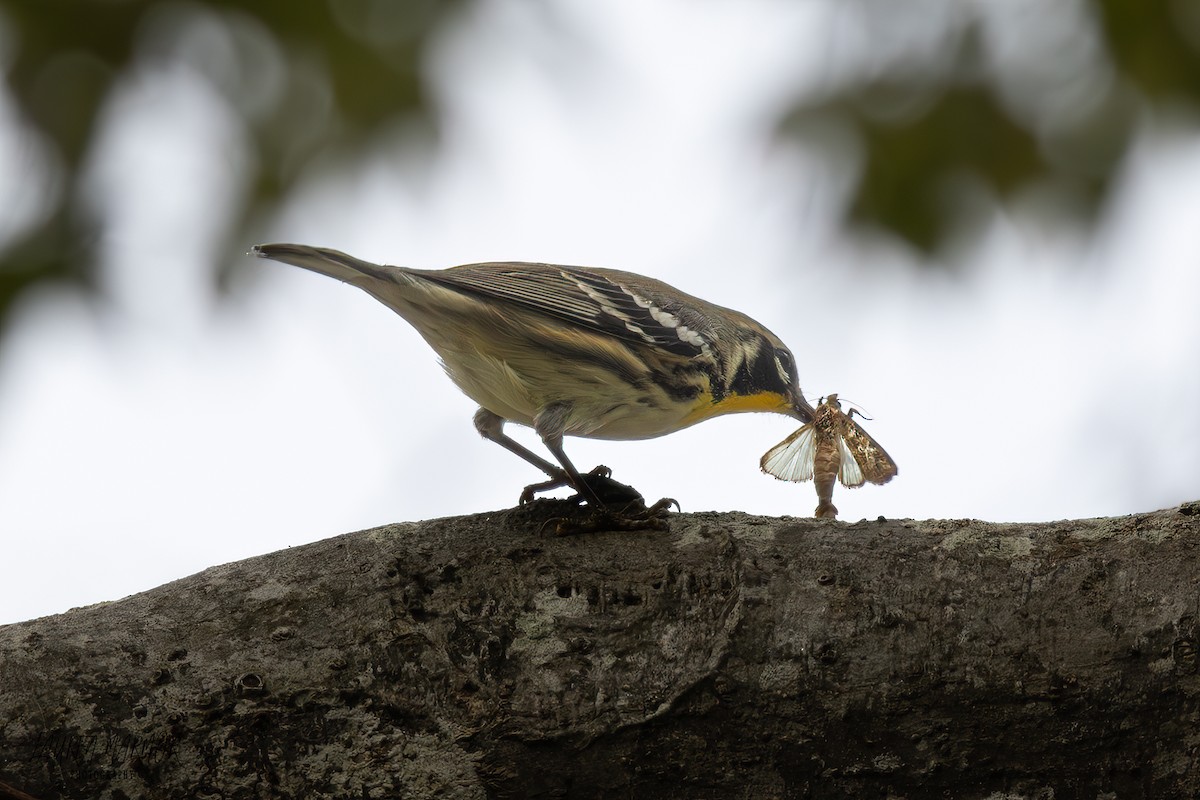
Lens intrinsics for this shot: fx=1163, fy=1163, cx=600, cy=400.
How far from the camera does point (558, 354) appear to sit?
4.45 m

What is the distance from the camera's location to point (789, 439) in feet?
16.0

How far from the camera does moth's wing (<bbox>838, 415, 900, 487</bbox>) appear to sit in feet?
14.4

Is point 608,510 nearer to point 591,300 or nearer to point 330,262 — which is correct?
point 330,262

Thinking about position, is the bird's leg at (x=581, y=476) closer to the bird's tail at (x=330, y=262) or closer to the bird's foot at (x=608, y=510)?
the bird's foot at (x=608, y=510)

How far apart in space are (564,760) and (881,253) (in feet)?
9.60

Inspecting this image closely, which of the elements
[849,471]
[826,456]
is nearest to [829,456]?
[826,456]

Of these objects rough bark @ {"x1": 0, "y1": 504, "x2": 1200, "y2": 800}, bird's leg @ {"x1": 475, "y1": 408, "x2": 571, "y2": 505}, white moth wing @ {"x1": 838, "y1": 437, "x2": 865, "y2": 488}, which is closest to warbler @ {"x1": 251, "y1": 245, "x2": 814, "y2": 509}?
bird's leg @ {"x1": 475, "y1": 408, "x2": 571, "y2": 505}

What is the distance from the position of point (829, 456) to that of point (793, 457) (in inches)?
11.8

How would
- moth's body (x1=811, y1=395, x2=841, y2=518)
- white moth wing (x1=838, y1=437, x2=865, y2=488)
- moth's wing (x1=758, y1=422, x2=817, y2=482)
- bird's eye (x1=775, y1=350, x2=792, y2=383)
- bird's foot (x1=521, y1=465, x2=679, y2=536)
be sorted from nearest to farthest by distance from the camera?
bird's foot (x1=521, y1=465, x2=679, y2=536)
moth's body (x1=811, y1=395, x2=841, y2=518)
white moth wing (x1=838, y1=437, x2=865, y2=488)
moth's wing (x1=758, y1=422, x2=817, y2=482)
bird's eye (x1=775, y1=350, x2=792, y2=383)

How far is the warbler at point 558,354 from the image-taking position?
4.40 metres

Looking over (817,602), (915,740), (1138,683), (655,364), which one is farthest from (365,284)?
(1138,683)

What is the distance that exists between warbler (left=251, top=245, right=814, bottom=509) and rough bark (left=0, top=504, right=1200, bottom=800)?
131cm

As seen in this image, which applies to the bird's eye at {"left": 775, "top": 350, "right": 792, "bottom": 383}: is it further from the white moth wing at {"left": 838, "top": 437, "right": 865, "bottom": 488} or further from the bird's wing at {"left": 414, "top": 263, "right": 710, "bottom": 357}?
the white moth wing at {"left": 838, "top": 437, "right": 865, "bottom": 488}

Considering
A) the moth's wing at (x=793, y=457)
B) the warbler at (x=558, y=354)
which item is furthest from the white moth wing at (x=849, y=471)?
the warbler at (x=558, y=354)
